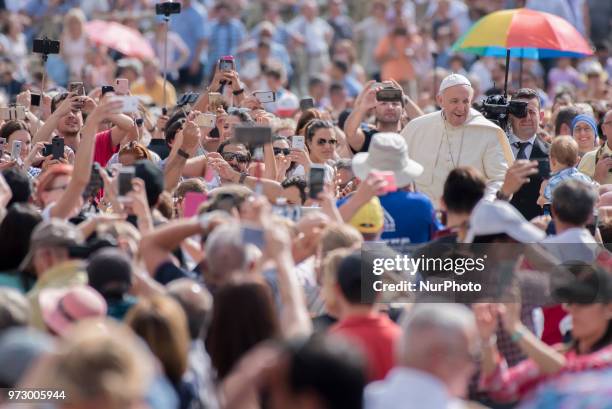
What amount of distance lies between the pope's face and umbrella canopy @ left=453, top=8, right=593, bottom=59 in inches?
93.8

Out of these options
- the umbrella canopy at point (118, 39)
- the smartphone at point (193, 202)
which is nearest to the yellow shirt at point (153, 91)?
the umbrella canopy at point (118, 39)

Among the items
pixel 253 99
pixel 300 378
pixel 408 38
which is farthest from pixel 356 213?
pixel 408 38

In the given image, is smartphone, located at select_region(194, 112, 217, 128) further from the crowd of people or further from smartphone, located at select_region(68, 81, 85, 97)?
smartphone, located at select_region(68, 81, 85, 97)

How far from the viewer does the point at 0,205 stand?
23.7 ft

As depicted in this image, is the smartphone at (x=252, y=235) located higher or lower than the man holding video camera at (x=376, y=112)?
higher

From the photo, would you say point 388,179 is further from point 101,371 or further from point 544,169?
point 101,371

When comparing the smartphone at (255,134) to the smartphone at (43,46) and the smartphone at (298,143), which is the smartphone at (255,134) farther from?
the smartphone at (43,46)

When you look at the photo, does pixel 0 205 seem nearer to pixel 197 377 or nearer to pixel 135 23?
pixel 197 377

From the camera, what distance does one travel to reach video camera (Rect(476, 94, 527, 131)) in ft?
34.1

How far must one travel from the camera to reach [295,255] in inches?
261

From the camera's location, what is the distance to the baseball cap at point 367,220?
23.1ft

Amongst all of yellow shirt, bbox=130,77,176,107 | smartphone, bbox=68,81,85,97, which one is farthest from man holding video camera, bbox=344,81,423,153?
yellow shirt, bbox=130,77,176,107

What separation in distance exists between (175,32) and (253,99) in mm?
7717

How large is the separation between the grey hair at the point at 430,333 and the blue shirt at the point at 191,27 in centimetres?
1408
